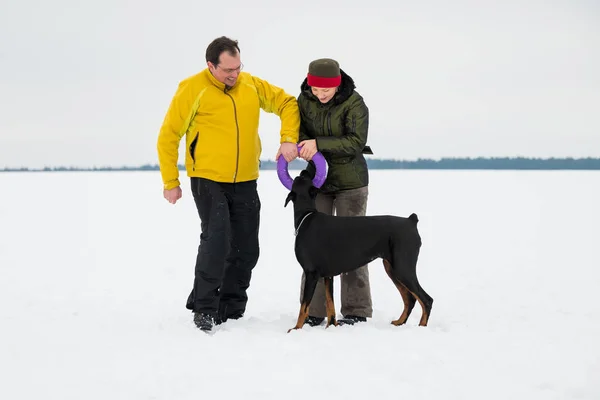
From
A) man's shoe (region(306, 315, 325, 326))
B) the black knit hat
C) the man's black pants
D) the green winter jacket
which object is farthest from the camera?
man's shoe (region(306, 315, 325, 326))

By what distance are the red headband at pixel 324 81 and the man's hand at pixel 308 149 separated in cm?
52

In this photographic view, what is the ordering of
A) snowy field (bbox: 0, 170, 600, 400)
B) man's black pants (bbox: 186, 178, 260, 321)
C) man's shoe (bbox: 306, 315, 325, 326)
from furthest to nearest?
man's shoe (bbox: 306, 315, 325, 326)
man's black pants (bbox: 186, 178, 260, 321)
snowy field (bbox: 0, 170, 600, 400)

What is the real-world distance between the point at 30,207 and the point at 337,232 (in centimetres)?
1672

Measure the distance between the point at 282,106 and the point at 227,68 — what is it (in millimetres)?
704

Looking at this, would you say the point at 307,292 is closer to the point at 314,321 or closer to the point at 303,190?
the point at 314,321

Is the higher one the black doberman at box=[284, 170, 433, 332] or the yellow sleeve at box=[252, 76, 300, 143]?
the yellow sleeve at box=[252, 76, 300, 143]

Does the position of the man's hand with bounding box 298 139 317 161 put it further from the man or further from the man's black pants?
the man's black pants

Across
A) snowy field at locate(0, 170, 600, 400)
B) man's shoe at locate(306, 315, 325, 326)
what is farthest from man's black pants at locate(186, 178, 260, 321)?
man's shoe at locate(306, 315, 325, 326)

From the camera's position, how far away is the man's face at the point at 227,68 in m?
5.55

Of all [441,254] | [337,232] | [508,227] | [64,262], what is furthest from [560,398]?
[508,227]

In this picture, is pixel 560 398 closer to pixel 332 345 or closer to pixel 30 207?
pixel 332 345

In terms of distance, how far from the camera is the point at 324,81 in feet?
17.9

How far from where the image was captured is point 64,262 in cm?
1021

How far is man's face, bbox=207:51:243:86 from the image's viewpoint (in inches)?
219
